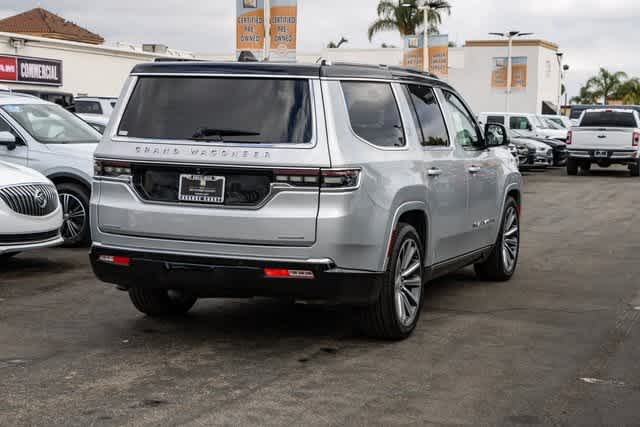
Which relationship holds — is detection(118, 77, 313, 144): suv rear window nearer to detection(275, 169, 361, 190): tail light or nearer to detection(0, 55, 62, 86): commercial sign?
detection(275, 169, 361, 190): tail light

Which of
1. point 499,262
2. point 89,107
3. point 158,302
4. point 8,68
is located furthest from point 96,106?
point 158,302

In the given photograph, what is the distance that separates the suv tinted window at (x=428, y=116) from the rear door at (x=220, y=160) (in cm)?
134

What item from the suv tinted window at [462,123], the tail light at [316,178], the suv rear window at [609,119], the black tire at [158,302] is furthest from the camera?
the suv rear window at [609,119]

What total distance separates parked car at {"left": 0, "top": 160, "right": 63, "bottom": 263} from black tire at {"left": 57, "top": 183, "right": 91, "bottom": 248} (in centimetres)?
162

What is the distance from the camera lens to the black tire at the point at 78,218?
12258 millimetres

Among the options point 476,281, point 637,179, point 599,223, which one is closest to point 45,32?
point 637,179

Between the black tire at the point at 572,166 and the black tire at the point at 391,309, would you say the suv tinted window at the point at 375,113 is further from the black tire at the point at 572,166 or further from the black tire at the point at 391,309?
the black tire at the point at 572,166

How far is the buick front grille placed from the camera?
996cm

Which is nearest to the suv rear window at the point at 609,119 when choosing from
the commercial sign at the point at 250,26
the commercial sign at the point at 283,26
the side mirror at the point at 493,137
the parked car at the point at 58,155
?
the commercial sign at the point at 283,26

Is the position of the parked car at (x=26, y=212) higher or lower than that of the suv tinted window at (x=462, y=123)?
lower

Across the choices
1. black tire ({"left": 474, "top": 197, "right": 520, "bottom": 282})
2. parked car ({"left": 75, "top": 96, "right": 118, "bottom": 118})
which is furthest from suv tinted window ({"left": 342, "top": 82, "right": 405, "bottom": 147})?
parked car ({"left": 75, "top": 96, "right": 118, "bottom": 118})

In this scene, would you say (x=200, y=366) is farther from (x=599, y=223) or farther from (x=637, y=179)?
(x=637, y=179)

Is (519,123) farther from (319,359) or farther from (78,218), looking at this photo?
(319,359)

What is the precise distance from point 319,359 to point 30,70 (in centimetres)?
3750
